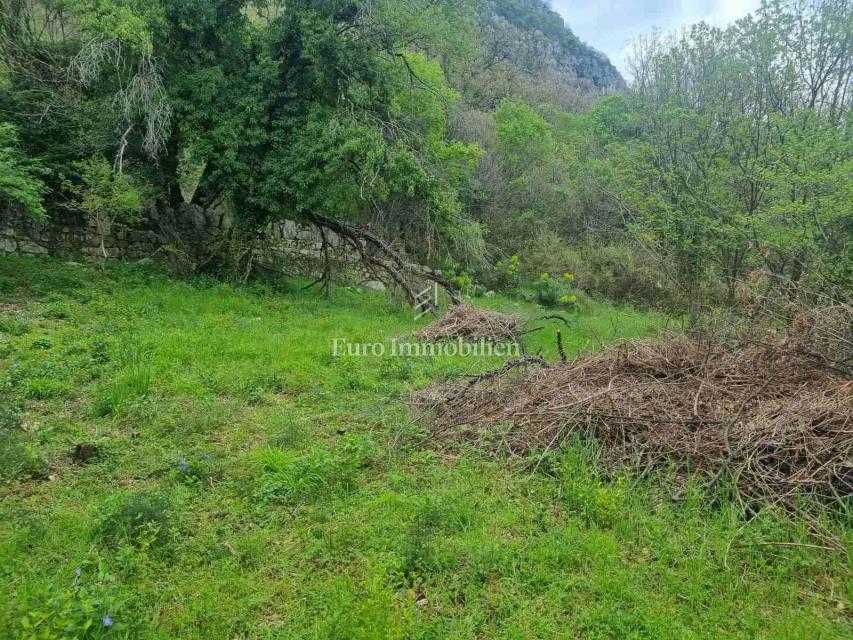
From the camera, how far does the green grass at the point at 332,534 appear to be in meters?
2.35

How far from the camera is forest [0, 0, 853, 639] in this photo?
2.58 meters

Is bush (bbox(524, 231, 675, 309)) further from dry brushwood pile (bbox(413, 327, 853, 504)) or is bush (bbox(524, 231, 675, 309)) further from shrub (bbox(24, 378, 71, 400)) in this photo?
shrub (bbox(24, 378, 71, 400))

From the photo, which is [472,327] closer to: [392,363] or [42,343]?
[392,363]

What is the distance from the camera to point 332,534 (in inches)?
116

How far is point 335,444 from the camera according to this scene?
4168mm

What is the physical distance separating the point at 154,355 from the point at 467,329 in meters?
4.68

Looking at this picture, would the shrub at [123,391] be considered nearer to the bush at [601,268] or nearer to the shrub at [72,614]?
the shrub at [72,614]

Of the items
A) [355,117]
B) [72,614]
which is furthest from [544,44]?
[72,614]

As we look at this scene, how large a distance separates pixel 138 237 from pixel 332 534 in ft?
34.3

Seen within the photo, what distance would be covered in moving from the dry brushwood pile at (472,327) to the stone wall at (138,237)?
13.0 feet

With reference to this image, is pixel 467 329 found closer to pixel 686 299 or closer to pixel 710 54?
pixel 686 299

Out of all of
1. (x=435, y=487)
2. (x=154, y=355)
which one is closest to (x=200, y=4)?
(x=154, y=355)

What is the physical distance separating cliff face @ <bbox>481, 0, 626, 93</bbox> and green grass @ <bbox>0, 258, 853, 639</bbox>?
117ft

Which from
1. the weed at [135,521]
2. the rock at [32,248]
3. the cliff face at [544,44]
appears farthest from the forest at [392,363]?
the cliff face at [544,44]
